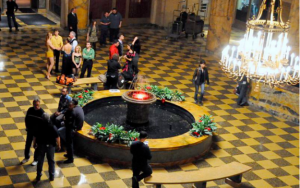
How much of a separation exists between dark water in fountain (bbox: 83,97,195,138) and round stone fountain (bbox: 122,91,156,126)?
5.5 inches

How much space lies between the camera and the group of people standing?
29.3 ft

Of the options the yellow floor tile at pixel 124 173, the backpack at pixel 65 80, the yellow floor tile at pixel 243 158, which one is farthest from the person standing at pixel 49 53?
the yellow floor tile at pixel 243 158

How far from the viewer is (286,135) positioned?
41.4 ft

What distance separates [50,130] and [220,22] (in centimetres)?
1136

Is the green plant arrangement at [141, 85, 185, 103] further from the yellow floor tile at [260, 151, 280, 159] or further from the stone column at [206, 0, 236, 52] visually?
the stone column at [206, 0, 236, 52]

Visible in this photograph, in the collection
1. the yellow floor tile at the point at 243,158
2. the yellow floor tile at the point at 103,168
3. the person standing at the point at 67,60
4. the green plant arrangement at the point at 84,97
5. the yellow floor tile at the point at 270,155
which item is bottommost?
the yellow floor tile at the point at 103,168

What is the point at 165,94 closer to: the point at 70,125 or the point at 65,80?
the point at 65,80

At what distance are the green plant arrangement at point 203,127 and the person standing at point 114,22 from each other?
30.1ft

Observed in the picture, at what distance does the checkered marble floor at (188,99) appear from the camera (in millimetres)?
9758

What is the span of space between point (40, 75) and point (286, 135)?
7364 millimetres

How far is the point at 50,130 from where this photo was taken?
8.92m

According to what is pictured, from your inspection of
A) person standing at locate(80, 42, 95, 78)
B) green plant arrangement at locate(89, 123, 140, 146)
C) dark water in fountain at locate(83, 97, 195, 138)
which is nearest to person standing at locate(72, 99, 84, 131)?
green plant arrangement at locate(89, 123, 140, 146)

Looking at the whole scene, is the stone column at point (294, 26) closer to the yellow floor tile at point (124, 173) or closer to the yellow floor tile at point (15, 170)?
the yellow floor tile at point (124, 173)

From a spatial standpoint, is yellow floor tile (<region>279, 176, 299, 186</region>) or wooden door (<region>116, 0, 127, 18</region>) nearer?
yellow floor tile (<region>279, 176, 299, 186</region>)
